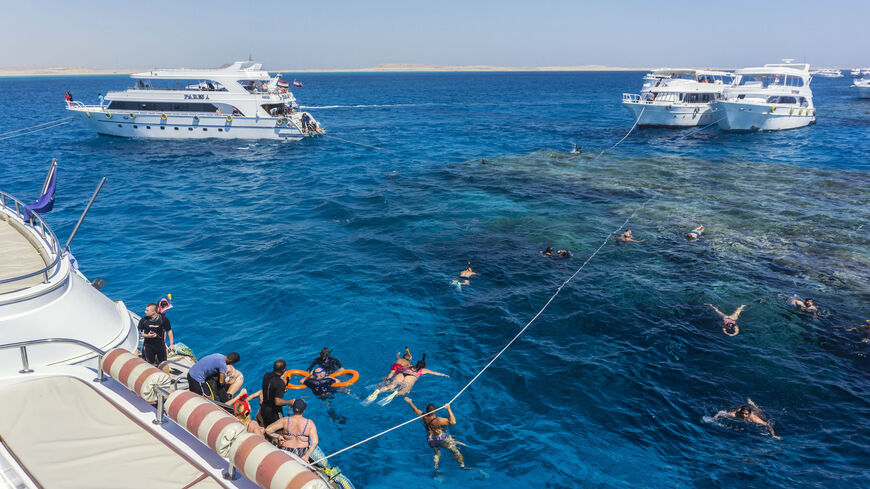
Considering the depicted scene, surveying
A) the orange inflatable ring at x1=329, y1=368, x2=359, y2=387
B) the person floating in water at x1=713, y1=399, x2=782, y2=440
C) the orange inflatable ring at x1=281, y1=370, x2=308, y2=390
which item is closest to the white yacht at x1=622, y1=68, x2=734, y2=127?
the person floating in water at x1=713, y1=399, x2=782, y2=440

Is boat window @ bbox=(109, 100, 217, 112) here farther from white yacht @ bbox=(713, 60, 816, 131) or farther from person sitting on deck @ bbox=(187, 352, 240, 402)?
white yacht @ bbox=(713, 60, 816, 131)

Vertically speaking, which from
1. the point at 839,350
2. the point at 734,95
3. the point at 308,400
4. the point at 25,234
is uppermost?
the point at 734,95

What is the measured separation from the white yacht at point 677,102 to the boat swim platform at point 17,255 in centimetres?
6346

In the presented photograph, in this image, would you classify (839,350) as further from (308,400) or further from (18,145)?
(18,145)

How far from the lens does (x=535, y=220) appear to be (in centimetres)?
2784

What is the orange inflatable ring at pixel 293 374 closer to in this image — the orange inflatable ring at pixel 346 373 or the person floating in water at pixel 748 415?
the orange inflatable ring at pixel 346 373

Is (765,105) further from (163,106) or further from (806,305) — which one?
(163,106)

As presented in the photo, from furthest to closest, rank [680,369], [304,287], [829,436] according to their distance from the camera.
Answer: [304,287] < [680,369] < [829,436]

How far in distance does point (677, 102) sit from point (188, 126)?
6140cm

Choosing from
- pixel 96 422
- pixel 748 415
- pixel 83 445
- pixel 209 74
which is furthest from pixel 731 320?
pixel 209 74

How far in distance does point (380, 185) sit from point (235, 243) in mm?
14209

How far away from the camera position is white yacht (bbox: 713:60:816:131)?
58469 mm

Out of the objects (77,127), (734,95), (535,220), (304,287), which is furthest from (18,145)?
(734,95)

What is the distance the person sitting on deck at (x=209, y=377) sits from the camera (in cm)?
987
